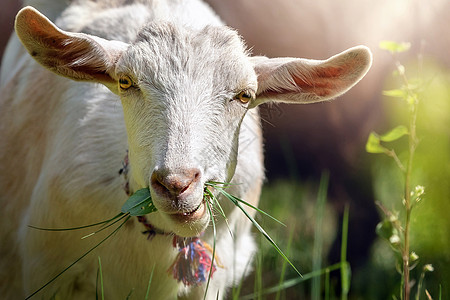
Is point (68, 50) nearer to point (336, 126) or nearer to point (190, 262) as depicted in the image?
point (190, 262)

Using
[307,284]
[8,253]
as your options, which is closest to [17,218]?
[8,253]

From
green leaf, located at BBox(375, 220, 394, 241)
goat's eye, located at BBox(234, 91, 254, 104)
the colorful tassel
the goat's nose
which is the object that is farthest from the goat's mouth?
green leaf, located at BBox(375, 220, 394, 241)

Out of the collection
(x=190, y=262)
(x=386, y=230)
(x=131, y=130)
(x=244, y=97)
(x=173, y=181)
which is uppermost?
(x=244, y=97)

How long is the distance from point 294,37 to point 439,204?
7.18 feet

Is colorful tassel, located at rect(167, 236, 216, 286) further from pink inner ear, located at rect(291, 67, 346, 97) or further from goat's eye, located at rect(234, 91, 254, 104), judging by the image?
pink inner ear, located at rect(291, 67, 346, 97)

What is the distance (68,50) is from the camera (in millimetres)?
3096

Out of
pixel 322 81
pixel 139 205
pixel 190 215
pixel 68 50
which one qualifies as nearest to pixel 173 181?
pixel 190 215

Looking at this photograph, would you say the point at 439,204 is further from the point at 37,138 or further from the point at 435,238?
the point at 37,138

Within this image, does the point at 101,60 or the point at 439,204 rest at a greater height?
the point at 101,60

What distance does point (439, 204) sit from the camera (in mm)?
3514

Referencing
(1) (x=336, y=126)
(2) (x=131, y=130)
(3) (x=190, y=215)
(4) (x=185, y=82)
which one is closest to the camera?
(3) (x=190, y=215)

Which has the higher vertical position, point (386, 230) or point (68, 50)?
point (68, 50)

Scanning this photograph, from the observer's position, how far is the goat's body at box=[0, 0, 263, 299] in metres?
3.62

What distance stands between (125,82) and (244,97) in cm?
50
